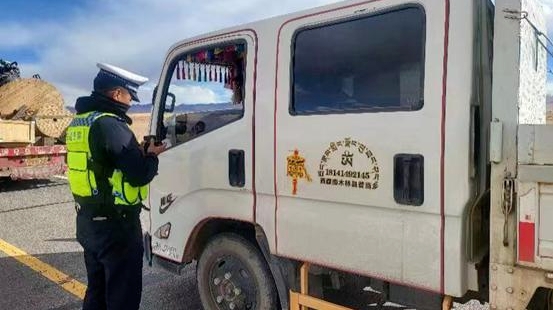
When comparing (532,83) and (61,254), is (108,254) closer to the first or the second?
(532,83)

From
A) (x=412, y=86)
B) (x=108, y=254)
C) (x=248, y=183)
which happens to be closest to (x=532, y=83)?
(x=412, y=86)

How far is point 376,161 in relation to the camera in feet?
7.89

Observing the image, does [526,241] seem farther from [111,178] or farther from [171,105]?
[171,105]

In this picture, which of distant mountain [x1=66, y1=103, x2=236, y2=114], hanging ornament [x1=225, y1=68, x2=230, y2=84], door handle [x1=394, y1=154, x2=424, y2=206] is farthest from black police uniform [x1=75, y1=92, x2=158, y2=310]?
door handle [x1=394, y1=154, x2=424, y2=206]

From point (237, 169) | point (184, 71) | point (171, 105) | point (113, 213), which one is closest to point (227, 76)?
point (184, 71)

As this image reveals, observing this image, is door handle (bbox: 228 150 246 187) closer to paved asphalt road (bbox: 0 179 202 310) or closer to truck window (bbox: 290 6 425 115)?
truck window (bbox: 290 6 425 115)

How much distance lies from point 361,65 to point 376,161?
1.74ft

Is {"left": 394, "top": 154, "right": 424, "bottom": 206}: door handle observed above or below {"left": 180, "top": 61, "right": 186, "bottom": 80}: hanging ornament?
below

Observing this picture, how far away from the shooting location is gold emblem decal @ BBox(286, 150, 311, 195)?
2725 millimetres

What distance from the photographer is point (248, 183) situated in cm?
301

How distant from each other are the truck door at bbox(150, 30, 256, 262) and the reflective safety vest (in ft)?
1.82

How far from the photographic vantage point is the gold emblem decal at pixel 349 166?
2.43m

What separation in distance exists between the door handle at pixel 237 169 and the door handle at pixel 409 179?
1.06 m

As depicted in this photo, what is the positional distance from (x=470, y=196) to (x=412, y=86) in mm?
593
